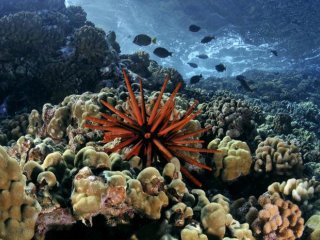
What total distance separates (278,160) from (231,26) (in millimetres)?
30895

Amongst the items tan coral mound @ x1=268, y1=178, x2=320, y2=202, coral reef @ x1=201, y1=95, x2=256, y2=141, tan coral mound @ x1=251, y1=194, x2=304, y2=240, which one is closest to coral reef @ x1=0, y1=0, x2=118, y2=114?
coral reef @ x1=201, y1=95, x2=256, y2=141

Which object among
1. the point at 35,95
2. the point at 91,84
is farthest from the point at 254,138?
the point at 35,95

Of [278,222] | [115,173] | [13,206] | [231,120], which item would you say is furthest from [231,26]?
[13,206]

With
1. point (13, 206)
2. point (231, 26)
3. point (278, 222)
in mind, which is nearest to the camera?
point (13, 206)

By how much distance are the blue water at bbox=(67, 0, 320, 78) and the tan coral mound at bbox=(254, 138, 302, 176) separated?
2372 centimetres

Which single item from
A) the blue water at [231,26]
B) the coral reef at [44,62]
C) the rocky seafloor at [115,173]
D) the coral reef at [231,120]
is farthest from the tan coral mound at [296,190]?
the blue water at [231,26]

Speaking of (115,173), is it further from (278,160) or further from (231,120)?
Answer: (231,120)

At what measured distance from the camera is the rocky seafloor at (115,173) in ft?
7.78

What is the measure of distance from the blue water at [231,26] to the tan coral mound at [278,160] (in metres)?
23.7

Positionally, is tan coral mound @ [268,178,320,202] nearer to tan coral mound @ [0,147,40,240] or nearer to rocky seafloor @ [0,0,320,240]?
rocky seafloor @ [0,0,320,240]

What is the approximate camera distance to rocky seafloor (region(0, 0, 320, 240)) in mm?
2371

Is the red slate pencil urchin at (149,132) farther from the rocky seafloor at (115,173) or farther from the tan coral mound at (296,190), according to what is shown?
the tan coral mound at (296,190)

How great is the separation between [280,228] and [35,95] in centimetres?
734

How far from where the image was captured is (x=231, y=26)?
33.4 metres
